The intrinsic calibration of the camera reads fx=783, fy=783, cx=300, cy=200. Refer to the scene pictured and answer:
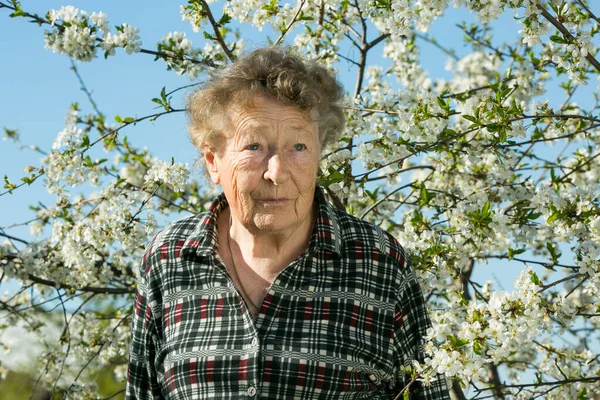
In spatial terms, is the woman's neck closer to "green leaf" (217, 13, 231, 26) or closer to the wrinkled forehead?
the wrinkled forehead

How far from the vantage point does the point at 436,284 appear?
10.9 ft

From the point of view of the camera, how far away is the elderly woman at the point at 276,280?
247 centimetres

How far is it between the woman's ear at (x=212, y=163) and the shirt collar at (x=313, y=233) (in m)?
0.16

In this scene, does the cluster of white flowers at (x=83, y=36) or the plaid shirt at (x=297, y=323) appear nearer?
the plaid shirt at (x=297, y=323)

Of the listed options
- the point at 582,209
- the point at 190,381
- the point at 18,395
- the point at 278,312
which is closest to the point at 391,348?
the point at 278,312

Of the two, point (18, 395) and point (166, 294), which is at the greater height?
point (18, 395)

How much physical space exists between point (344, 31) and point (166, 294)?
8.09 ft

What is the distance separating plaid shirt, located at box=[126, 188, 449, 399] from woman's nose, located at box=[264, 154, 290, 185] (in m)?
0.27

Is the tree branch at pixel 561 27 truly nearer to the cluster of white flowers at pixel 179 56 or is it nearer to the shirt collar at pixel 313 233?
the shirt collar at pixel 313 233

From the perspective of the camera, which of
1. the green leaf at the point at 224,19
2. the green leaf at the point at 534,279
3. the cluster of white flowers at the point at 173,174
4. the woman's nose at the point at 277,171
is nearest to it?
the woman's nose at the point at 277,171

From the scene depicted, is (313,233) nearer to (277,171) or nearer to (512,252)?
(277,171)

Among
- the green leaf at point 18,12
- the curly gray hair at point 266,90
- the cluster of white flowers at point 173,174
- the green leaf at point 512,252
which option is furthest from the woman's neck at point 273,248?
the green leaf at point 18,12

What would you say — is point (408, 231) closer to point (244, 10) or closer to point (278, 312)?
point (278, 312)

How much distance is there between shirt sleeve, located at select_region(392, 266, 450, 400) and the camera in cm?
258
